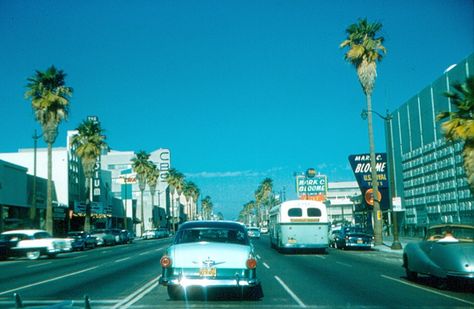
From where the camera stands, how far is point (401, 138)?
50125 mm

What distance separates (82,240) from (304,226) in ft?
67.7

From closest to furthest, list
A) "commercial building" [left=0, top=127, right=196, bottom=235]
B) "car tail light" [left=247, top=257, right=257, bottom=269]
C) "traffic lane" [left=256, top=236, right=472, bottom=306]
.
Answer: "car tail light" [left=247, top=257, right=257, bottom=269], "traffic lane" [left=256, top=236, right=472, bottom=306], "commercial building" [left=0, top=127, right=196, bottom=235]

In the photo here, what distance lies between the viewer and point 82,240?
142 feet

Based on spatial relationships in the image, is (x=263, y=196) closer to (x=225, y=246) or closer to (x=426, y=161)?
(x=426, y=161)

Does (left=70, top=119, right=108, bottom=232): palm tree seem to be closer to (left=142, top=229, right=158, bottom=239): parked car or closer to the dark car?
(left=142, top=229, right=158, bottom=239): parked car

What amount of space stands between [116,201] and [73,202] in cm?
2060

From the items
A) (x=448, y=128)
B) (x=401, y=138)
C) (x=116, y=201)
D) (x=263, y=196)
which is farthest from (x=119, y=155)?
(x=448, y=128)

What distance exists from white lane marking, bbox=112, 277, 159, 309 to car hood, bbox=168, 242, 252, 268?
1.40 m

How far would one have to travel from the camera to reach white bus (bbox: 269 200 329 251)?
1181 inches

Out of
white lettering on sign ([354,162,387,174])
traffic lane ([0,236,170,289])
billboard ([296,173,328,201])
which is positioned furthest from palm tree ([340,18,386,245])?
billboard ([296,173,328,201])

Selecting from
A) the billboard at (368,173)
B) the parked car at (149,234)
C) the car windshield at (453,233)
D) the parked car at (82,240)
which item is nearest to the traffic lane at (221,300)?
the car windshield at (453,233)

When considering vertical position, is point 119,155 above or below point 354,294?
above

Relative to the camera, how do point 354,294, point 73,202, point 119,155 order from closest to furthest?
point 354,294 < point 73,202 < point 119,155

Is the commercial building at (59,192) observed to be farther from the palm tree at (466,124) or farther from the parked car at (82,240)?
the palm tree at (466,124)
